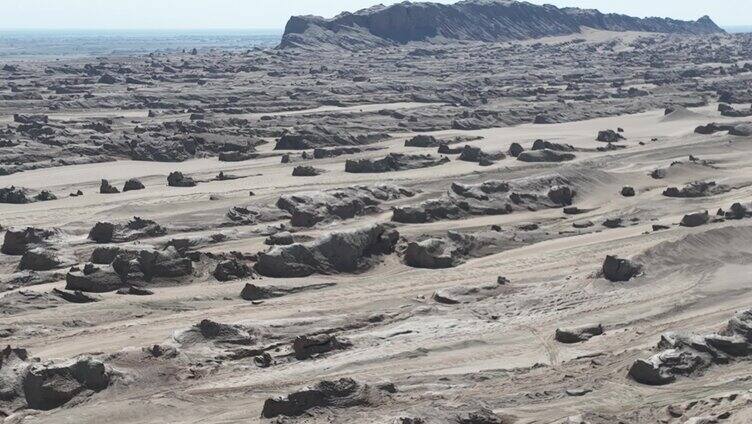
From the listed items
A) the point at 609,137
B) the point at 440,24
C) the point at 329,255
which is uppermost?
the point at 440,24

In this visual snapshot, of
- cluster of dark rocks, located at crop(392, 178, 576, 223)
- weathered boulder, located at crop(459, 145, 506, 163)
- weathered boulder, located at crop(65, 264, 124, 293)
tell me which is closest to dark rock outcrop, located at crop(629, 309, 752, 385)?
weathered boulder, located at crop(65, 264, 124, 293)

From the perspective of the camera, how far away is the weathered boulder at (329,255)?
23047 mm

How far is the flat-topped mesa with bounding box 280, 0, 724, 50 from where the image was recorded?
127 metres

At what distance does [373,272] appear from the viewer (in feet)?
78.5

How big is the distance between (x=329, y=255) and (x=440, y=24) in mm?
116024

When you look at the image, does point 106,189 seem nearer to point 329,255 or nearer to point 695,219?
point 329,255

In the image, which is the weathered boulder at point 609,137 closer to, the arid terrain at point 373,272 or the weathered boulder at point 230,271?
the arid terrain at point 373,272

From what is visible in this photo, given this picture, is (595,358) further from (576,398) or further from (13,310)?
(13,310)

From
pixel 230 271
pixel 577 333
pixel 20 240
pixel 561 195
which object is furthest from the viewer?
pixel 561 195

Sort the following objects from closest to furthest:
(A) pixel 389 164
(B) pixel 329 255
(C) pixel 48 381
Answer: (C) pixel 48 381
(B) pixel 329 255
(A) pixel 389 164

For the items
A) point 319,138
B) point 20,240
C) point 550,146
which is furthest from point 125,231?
point 550,146

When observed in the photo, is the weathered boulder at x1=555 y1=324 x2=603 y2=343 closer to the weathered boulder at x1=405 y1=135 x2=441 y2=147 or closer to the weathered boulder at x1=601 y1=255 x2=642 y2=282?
the weathered boulder at x1=601 y1=255 x2=642 y2=282

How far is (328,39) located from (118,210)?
97228 mm

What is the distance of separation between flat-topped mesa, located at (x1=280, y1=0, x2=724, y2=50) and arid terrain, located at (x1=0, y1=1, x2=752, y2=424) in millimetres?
74209
